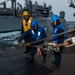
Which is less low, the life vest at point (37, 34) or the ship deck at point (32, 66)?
the life vest at point (37, 34)

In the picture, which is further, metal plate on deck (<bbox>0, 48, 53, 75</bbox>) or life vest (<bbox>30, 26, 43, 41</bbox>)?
life vest (<bbox>30, 26, 43, 41</bbox>)

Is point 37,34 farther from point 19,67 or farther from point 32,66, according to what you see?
point 19,67

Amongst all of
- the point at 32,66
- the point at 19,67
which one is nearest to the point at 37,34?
the point at 32,66

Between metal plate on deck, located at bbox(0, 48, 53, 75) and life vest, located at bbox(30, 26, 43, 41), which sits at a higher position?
life vest, located at bbox(30, 26, 43, 41)

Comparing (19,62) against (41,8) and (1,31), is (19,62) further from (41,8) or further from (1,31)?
(41,8)

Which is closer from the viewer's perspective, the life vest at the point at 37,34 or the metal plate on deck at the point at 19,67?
the metal plate on deck at the point at 19,67

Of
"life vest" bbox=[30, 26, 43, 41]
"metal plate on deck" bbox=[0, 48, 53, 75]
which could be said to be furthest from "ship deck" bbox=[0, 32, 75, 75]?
"life vest" bbox=[30, 26, 43, 41]

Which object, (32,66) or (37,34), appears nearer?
(37,34)

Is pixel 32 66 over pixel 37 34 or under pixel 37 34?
under

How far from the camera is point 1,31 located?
28094 mm

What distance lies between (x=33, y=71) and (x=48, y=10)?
Answer: 50.6 m

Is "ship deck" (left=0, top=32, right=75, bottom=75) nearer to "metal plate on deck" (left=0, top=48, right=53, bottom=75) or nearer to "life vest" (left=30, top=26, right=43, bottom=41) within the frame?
"metal plate on deck" (left=0, top=48, right=53, bottom=75)

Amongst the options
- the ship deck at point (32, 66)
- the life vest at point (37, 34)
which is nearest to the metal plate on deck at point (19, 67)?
the ship deck at point (32, 66)

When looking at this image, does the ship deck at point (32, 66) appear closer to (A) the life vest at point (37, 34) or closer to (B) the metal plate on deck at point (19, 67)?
(B) the metal plate on deck at point (19, 67)
